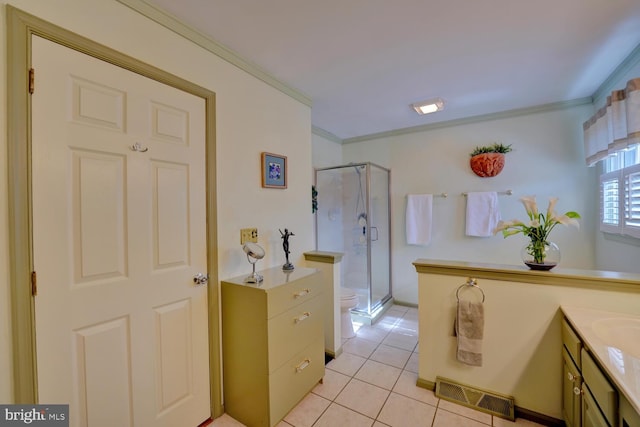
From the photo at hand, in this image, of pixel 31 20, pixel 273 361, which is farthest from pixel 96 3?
pixel 273 361

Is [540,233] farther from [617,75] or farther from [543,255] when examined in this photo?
[617,75]

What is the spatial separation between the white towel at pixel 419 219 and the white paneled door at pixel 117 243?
8.59ft

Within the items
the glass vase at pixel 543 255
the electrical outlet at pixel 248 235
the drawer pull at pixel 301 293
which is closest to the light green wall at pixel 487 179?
the glass vase at pixel 543 255

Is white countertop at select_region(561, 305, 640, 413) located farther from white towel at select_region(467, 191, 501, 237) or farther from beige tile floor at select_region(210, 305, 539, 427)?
white towel at select_region(467, 191, 501, 237)

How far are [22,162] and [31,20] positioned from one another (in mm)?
559

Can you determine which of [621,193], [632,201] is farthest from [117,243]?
[621,193]

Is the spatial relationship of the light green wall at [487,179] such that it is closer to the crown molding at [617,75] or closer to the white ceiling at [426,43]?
the crown molding at [617,75]

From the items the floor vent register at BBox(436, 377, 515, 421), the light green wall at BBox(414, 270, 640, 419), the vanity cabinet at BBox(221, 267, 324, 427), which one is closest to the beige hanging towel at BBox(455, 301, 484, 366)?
the light green wall at BBox(414, 270, 640, 419)

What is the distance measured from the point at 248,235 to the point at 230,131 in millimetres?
730

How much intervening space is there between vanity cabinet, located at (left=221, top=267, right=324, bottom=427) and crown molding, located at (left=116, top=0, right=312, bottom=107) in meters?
1.49

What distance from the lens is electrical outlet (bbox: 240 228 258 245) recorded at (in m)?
1.88

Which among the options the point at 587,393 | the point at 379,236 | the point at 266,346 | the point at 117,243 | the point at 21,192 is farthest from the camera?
the point at 379,236

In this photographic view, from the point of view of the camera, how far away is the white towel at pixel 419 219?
3391mm

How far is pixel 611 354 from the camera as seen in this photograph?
3.36ft
